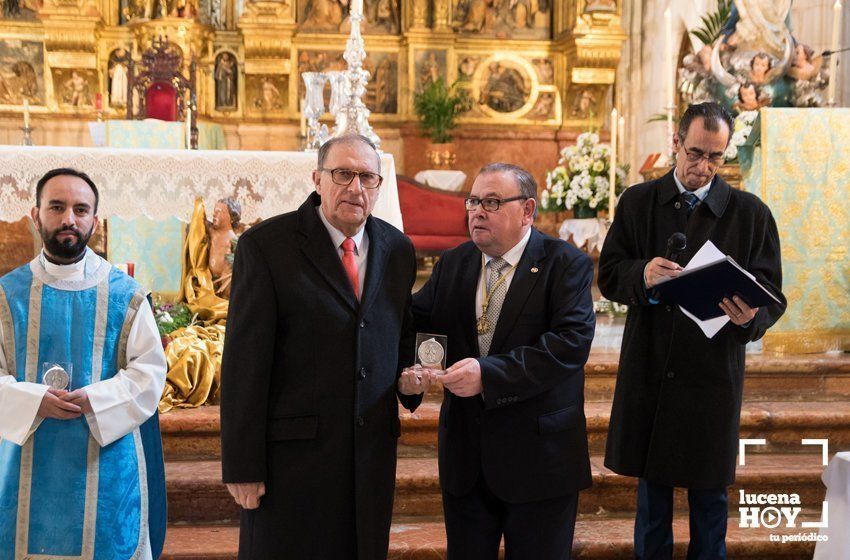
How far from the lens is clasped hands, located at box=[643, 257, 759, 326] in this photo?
299 cm

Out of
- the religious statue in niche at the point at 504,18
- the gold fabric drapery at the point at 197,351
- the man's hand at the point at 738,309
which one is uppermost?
the religious statue in niche at the point at 504,18

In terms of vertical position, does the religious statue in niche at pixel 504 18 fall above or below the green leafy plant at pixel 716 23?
above

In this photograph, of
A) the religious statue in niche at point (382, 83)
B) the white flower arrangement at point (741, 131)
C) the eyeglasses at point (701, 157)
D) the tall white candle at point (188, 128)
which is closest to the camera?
the eyeglasses at point (701, 157)

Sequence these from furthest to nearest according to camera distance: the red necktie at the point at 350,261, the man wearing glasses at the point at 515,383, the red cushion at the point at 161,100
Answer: the red cushion at the point at 161,100
the man wearing glasses at the point at 515,383
the red necktie at the point at 350,261

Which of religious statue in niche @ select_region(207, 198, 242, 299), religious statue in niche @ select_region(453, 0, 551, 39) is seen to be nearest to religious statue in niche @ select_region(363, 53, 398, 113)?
religious statue in niche @ select_region(453, 0, 551, 39)

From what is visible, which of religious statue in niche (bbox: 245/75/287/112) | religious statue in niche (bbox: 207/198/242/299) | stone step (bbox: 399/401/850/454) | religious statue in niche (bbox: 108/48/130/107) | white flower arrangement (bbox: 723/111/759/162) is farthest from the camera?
religious statue in niche (bbox: 245/75/287/112)

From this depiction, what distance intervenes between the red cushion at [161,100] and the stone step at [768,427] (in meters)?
3.25

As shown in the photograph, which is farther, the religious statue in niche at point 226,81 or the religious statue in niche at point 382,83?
the religious statue in niche at point 382,83

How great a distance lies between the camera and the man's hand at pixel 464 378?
2.67 metres

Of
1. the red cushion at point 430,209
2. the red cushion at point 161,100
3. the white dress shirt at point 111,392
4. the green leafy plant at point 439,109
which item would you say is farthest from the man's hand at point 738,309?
the green leafy plant at point 439,109

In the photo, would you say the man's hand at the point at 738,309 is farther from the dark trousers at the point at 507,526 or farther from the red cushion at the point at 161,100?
the red cushion at the point at 161,100

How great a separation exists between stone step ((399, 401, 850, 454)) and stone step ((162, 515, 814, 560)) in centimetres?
52

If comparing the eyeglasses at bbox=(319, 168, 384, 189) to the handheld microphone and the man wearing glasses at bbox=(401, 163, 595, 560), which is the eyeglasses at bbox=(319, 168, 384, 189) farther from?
the handheld microphone

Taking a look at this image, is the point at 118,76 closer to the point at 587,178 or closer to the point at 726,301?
the point at 587,178
